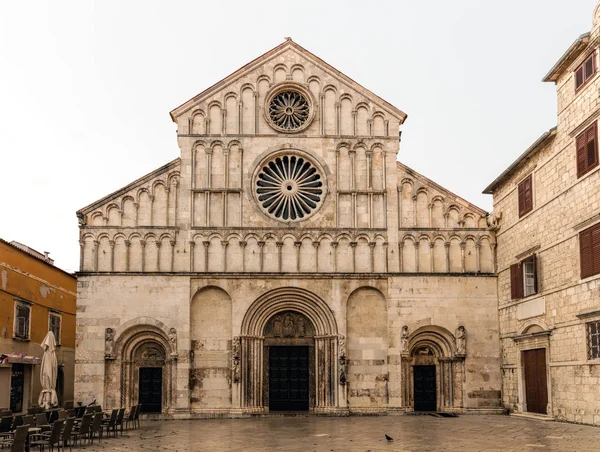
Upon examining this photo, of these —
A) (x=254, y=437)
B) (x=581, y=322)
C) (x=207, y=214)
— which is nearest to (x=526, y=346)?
(x=581, y=322)

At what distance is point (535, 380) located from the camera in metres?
27.8

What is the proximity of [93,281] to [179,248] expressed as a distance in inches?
144

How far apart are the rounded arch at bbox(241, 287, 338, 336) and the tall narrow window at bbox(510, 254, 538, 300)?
719 centimetres

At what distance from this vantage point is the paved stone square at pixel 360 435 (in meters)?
19.7

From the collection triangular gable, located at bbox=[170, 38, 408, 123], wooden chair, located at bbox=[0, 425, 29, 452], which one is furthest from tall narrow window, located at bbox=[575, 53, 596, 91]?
wooden chair, located at bbox=[0, 425, 29, 452]

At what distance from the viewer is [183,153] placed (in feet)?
107

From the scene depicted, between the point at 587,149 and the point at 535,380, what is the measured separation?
29.1ft

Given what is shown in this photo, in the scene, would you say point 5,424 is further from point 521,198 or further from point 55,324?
point 521,198

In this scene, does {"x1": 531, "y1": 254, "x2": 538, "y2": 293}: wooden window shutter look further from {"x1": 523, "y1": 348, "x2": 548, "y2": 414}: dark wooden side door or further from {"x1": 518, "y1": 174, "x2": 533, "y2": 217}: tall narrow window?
{"x1": 523, "y1": 348, "x2": 548, "y2": 414}: dark wooden side door

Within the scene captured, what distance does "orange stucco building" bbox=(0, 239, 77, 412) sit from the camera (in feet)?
102

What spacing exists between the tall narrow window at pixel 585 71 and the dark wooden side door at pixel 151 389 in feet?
63.0

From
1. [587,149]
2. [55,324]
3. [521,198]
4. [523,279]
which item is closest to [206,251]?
[55,324]

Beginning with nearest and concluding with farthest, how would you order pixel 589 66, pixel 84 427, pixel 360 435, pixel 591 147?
pixel 84 427
pixel 360 435
pixel 591 147
pixel 589 66

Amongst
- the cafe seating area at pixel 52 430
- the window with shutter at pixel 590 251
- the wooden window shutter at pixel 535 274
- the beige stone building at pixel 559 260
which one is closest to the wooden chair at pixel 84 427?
the cafe seating area at pixel 52 430
